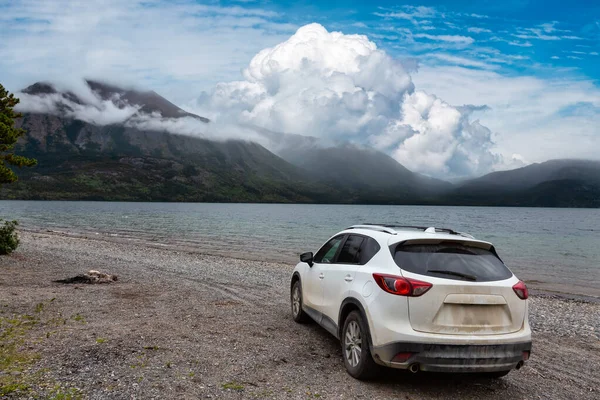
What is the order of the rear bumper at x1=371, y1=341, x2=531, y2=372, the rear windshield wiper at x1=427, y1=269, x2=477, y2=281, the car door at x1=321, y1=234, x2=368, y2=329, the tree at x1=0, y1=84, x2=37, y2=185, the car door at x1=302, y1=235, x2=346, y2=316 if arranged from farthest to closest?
the tree at x1=0, y1=84, x2=37, y2=185, the car door at x1=302, y1=235, x2=346, y2=316, the car door at x1=321, y1=234, x2=368, y2=329, the rear windshield wiper at x1=427, y1=269, x2=477, y2=281, the rear bumper at x1=371, y1=341, x2=531, y2=372

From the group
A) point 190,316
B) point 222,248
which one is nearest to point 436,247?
point 190,316

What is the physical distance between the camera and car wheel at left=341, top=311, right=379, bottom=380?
618 centimetres

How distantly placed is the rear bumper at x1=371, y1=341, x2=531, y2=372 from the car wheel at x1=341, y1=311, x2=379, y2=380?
18.6 inches

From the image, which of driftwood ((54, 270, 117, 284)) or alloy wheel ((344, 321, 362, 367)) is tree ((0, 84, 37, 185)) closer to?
driftwood ((54, 270, 117, 284))

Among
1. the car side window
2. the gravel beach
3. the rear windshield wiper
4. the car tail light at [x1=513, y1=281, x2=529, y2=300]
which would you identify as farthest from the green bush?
the car tail light at [x1=513, y1=281, x2=529, y2=300]

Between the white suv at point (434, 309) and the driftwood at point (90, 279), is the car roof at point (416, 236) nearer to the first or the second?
the white suv at point (434, 309)

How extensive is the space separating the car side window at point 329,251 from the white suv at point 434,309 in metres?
1.43

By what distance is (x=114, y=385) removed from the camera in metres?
5.86

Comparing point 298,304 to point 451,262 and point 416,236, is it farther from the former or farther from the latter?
point 451,262

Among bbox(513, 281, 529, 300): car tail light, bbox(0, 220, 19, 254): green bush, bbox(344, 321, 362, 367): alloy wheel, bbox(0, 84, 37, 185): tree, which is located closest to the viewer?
bbox(513, 281, 529, 300): car tail light

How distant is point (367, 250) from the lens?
6.86 m

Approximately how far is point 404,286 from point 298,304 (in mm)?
4513

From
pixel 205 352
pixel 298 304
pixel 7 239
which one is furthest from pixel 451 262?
pixel 7 239

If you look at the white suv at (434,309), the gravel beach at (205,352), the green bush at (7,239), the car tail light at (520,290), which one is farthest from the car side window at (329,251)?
the green bush at (7,239)
